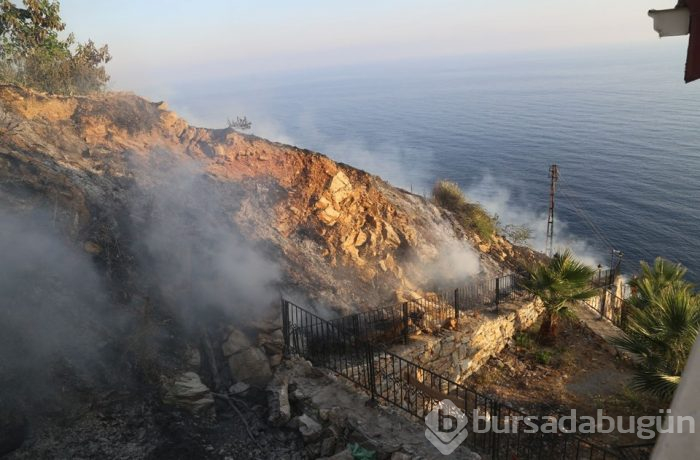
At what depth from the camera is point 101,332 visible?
855 cm

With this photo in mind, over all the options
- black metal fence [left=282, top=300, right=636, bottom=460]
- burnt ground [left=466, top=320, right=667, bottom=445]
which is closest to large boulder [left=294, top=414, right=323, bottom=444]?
black metal fence [left=282, top=300, right=636, bottom=460]

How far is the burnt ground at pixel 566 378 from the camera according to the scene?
11117 millimetres

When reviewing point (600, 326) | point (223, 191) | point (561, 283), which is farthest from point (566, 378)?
point (223, 191)

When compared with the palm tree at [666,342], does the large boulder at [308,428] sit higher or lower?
lower

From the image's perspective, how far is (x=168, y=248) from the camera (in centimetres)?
1125

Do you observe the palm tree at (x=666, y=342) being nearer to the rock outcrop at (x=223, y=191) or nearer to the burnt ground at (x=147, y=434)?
the rock outcrop at (x=223, y=191)

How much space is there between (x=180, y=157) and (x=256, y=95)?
7640 inches

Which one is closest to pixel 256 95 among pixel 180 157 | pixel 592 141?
pixel 592 141

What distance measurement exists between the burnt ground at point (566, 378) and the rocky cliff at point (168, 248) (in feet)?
11.0

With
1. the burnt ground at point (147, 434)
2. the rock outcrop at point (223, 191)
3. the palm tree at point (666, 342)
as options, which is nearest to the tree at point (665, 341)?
Result: the palm tree at point (666, 342)

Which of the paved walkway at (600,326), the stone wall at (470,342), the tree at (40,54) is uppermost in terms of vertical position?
the tree at (40,54)

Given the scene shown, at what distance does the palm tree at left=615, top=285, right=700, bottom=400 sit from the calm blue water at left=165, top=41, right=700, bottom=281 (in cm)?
3299

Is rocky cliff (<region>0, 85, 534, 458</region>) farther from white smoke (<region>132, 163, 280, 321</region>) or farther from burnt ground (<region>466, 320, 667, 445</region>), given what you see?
burnt ground (<region>466, 320, 667, 445</region>)

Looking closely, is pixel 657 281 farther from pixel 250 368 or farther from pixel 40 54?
pixel 40 54
